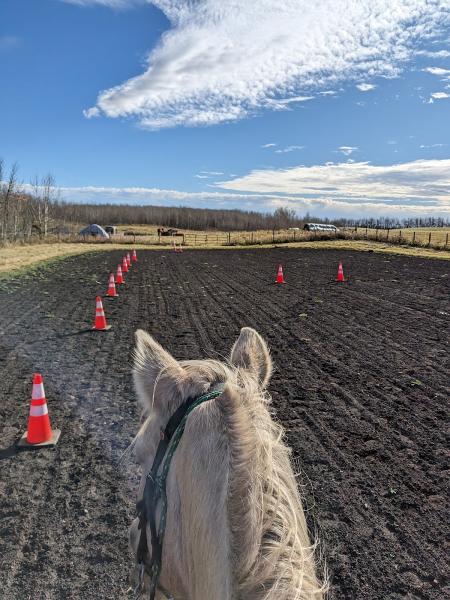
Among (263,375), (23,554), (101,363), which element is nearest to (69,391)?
(101,363)

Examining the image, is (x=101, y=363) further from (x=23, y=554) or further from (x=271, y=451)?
(x=271, y=451)

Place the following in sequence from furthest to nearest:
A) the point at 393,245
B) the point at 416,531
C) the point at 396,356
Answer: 1. the point at 393,245
2. the point at 396,356
3. the point at 416,531

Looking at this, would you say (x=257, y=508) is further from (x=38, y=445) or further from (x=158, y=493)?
(x=38, y=445)

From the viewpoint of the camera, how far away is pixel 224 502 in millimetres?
1090

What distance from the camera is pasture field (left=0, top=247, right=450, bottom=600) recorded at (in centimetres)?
296

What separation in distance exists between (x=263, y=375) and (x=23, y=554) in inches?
95.4

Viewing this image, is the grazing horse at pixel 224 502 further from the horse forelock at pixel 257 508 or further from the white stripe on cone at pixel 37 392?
the white stripe on cone at pixel 37 392

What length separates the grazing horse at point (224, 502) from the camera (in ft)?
3.45

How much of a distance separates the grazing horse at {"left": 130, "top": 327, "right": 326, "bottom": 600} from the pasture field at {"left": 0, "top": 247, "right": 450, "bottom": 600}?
1.87 metres

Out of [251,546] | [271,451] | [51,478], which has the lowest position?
[51,478]

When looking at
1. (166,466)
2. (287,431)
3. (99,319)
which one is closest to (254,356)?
(166,466)

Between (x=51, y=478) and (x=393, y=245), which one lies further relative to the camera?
(x=393, y=245)

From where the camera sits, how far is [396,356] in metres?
7.58

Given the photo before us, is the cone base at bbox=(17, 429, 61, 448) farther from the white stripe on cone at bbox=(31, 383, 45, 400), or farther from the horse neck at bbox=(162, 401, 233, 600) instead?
the horse neck at bbox=(162, 401, 233, 600)
